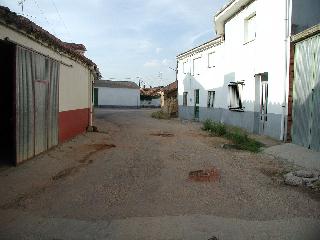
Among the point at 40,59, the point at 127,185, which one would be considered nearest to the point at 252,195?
the point at 127,185

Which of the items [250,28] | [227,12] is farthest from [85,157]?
[227,12]

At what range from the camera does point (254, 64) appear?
53.7ft

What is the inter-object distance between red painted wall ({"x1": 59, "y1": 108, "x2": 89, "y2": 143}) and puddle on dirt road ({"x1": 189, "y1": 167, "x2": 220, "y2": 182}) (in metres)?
5.62

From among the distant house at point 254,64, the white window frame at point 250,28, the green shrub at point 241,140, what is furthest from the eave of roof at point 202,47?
the green shrub at point 241,140

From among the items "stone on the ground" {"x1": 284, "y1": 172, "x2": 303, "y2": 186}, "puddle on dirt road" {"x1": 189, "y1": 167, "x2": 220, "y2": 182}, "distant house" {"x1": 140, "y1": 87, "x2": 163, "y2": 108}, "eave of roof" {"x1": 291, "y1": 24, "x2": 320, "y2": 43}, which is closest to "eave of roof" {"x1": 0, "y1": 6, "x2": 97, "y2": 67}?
"puddle on dirt road" {"x1": 189, "y1": 167, "x2": 220, "y2": 182}

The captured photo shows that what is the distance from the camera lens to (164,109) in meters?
34.1

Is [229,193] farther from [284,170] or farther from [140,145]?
[140,145]

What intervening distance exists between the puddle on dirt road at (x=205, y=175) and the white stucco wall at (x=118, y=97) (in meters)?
46.7

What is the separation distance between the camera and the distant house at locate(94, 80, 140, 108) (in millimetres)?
54500

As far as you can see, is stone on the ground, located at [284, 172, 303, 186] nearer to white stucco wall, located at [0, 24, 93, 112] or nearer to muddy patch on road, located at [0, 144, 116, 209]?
muddy patch on road, located at [0, 144, 116, 209]

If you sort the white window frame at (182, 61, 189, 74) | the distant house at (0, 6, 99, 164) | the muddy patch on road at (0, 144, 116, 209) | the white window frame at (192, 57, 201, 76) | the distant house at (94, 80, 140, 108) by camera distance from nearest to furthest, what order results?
the muddy patch on road at (0, 144, 116, 209), the distant house at (0, 6, 99, 164), the white window frame at (192, 57, 201, 76), the white window frame at (182, 61, 189, 74), the distant house at (94, 80, 140, 108)

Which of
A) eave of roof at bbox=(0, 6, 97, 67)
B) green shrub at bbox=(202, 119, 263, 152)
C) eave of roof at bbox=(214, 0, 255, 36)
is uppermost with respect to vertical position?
Result: eave of roof at bbox=(214, 0, 255, 36)

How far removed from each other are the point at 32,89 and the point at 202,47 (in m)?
18.1

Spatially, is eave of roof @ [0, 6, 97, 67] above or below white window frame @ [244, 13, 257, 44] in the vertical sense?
below
